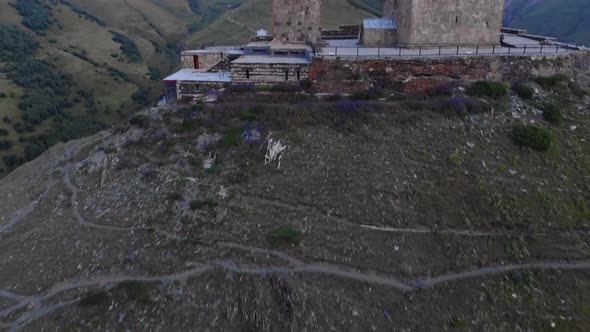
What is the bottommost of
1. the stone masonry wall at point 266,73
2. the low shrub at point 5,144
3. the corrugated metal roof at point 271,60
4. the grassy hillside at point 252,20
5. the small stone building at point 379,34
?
the low shrub at point 5,144

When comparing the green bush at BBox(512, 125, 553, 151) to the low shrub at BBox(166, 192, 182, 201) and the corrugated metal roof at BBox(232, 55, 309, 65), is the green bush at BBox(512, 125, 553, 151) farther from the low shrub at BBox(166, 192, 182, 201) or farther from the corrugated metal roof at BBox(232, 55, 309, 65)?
the low shrub at BBox(166, 192, 182, 201)

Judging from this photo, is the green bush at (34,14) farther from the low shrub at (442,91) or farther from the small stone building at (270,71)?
the low shrub at (442,91)

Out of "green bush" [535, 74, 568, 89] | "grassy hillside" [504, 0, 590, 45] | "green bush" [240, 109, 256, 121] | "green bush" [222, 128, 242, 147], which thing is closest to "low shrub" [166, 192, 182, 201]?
"green bush" [222, 128, 242, 147]

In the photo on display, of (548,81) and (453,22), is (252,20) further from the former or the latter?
(548,81)

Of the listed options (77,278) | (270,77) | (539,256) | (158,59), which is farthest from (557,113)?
(158,59)

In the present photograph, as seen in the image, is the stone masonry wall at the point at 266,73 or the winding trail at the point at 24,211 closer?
the winding trail at the point at 24,211

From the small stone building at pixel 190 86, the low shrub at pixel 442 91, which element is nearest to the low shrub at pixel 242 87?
the small stone building at pixel 190 86
